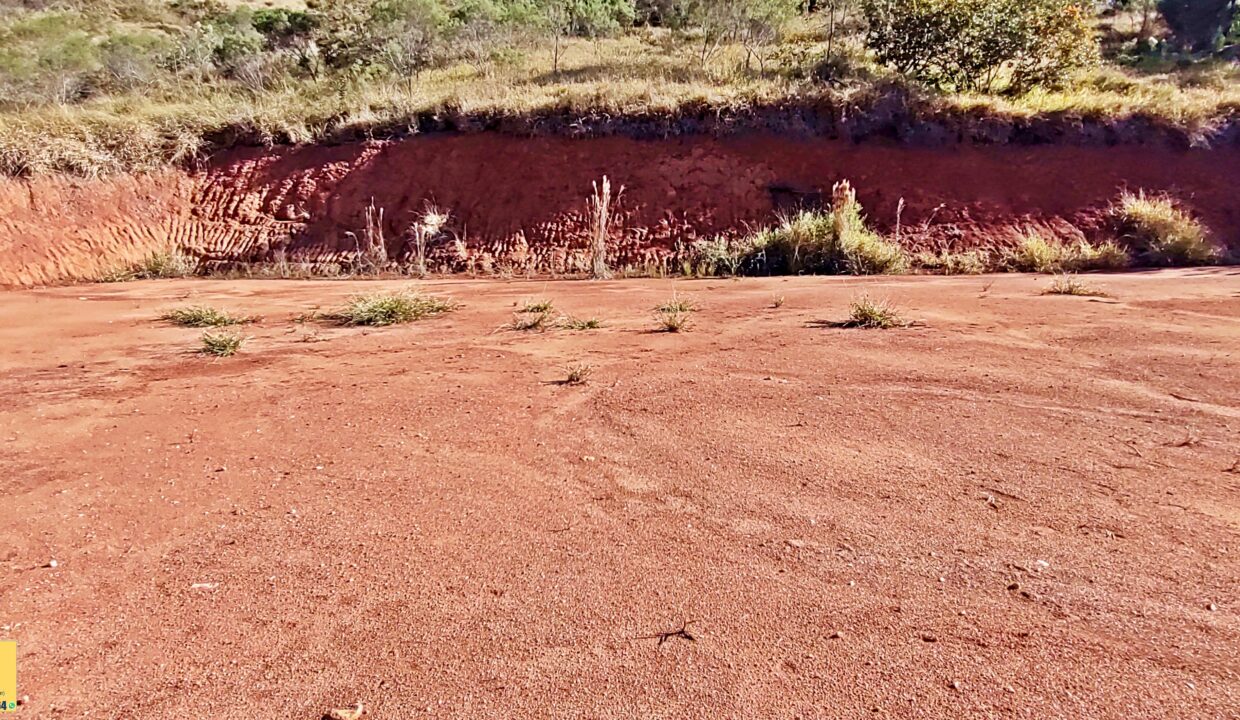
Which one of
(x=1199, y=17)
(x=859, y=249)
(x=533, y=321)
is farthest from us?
(x=1199, y=17)

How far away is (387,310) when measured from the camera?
884 centimetres

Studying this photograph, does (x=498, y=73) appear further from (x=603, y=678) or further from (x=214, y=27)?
Result: (x=603, y=678)

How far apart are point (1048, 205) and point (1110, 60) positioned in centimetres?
1323

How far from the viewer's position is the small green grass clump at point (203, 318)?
345 inches

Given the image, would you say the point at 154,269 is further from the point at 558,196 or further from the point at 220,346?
the point at 220,346

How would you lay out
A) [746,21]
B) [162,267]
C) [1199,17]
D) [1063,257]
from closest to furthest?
[1063,257] → [162,267] → [746,21] → [1199,17]

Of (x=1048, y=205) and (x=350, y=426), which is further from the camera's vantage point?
(x=1048, y=205)

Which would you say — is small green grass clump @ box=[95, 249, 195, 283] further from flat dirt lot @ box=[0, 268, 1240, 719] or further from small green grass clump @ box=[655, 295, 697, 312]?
small green grass clump @ box=[655, 295, 697, 312]

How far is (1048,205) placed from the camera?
612 inches

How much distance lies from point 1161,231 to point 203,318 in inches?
614

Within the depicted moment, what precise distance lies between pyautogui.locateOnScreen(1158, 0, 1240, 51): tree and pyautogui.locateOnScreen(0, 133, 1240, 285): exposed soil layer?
15944mm

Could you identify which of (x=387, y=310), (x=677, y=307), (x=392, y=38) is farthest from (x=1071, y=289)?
(x=392, y=38)

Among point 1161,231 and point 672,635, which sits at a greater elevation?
point 1161,231

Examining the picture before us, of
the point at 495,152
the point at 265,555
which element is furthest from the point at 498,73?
the point at 265,555
